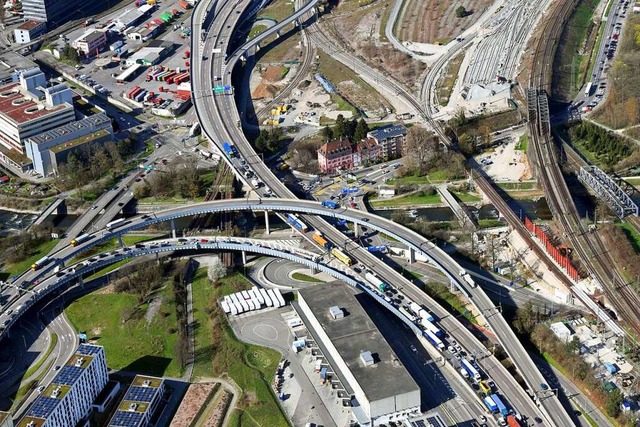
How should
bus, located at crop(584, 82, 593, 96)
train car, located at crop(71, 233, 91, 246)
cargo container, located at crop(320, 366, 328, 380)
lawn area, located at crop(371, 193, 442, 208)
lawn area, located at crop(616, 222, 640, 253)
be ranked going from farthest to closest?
bus, located at crop(584, 82, 593, 96)
lawn area, located at crop(371, 193, 442, 208)
train car, located at crop(71, 233, 91, 246)
lawn area, located at crop(616, 222, 640, 253)
cargo container, located at crop(320, 366, 328, 380)

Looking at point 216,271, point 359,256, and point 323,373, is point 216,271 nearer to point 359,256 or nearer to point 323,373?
point 359,256

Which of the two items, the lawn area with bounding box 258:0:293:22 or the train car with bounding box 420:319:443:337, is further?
the lawn area with bounding box 258:0:293:22

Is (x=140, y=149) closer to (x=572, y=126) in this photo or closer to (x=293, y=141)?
(x=293, y=141)

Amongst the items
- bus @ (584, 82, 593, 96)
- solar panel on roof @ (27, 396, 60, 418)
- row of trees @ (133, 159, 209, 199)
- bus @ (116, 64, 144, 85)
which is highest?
bus @ (116, 64, 144, 85)

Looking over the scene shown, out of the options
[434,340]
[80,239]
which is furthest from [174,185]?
[434,340]

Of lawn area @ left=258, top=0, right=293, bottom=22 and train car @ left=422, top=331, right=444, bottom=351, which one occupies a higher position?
lawn area @ left=258, top=0, right=293, bottom=22

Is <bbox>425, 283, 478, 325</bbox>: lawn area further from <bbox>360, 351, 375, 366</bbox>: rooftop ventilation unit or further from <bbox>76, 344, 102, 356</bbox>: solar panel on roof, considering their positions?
<bbox>76, 344, 102, 356</bbox>: solar panel on roof

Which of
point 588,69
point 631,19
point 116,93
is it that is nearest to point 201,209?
point 116,93

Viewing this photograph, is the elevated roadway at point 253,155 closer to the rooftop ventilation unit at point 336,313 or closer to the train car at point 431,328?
the train car at point 431,328

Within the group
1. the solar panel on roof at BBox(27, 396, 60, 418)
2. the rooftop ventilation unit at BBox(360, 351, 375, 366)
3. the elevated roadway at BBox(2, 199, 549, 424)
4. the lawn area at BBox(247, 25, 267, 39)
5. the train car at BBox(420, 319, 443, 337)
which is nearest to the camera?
the solar panel on roof at BBox(27, 396, 60, 418)

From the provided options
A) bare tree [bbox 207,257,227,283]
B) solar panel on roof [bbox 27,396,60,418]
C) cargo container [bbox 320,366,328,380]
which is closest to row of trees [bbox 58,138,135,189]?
bare tree [bbox 207,257,227,283]
